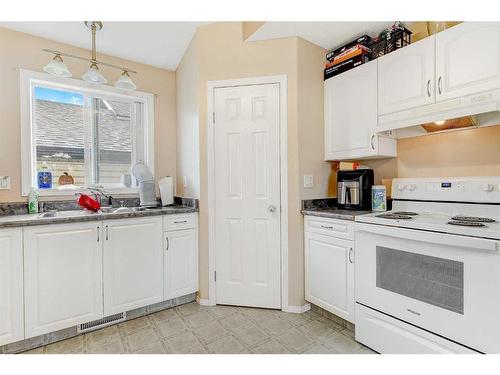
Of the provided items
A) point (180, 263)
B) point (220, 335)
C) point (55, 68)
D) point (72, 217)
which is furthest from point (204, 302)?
point (55, 68)

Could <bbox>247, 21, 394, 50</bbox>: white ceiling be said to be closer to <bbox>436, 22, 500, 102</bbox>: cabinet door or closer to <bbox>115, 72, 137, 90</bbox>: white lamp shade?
<bbox>436, 22, 500, 102</bbox>: cabinet door

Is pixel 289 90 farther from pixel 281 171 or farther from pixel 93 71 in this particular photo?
pixel 93 71

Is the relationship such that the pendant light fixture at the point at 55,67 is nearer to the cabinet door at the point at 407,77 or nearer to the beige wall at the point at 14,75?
the beige wall at the point at 14,75

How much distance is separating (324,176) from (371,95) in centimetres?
79

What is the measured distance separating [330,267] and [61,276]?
6.62 feet

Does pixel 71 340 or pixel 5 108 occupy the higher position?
pixel 5 108

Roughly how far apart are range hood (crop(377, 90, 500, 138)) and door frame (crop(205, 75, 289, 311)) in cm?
79

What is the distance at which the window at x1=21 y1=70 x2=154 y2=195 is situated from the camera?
2426 millimetres

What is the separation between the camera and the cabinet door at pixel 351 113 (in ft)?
7.15

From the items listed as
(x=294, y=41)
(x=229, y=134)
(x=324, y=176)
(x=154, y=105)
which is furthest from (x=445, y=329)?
(x=154, y=105)

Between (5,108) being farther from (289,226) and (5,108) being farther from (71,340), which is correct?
(289,226)

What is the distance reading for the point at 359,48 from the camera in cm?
225

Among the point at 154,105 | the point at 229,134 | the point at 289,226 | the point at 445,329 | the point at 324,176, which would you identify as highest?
the point at 154,105

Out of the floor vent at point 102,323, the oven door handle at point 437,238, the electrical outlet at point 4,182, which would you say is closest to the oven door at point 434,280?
the oven door handle at point 437,238
